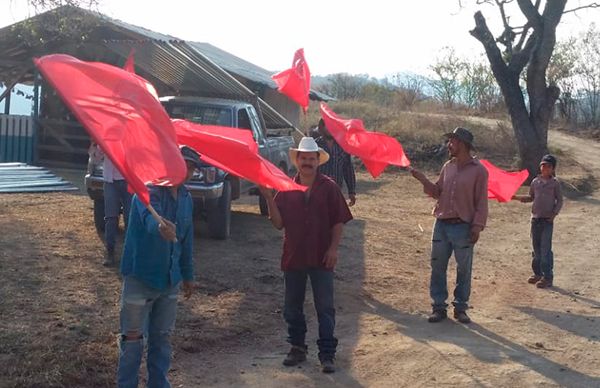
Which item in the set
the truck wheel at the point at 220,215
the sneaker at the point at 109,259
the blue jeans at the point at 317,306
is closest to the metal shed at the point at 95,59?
the truck wheel at the point at 220,215

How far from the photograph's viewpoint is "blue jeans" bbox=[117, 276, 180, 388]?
4.88 metres

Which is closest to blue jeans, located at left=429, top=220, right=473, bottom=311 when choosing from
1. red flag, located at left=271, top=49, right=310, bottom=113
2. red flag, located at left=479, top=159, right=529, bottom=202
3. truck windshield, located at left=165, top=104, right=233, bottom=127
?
red flag, located at left=479, top=159, right=529, bottom=202

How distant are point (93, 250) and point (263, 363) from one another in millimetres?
3999

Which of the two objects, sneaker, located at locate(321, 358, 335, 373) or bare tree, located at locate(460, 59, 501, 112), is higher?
bare tree, located at locate(460, 59, 501, 112)

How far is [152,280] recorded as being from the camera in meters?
4.86

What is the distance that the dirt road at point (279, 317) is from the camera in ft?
19.5

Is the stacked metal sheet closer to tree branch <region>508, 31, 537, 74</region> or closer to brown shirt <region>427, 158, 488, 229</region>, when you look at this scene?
brown shirt <region>427, 158, 488, 229</region>

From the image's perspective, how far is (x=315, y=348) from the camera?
6.76m

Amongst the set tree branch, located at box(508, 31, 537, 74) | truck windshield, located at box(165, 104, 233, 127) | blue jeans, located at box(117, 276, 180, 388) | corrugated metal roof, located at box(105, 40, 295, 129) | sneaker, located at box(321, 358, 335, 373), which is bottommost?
sneaker, located at box(321, 358, 335, 373)

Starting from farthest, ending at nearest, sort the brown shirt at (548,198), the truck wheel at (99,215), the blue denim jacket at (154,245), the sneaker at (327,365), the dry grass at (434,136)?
the dry grass at (434,136) → the truck wheel at (99,215) → the brown shirt at (548,198) → the sneaker at (327,365) → the blue denim jacket at (154,245)

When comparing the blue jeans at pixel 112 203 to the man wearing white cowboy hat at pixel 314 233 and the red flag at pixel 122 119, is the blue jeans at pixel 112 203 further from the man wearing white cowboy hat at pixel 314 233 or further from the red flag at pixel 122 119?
the red flag at pixel 122 119

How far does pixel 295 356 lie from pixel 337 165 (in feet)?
12.0

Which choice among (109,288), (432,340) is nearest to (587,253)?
(432,340)

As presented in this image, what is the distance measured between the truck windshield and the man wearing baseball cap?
17.2 ft
